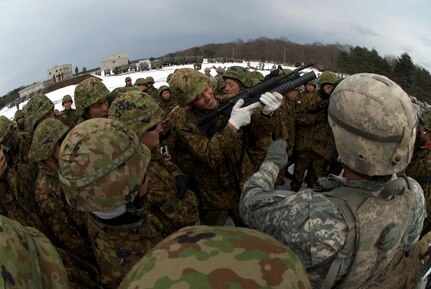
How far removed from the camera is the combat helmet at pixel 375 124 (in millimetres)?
1526

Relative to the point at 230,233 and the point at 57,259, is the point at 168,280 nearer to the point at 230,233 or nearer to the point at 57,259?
the point at 230,233

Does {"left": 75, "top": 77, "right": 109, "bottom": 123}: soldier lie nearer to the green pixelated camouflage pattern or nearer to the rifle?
the rifle

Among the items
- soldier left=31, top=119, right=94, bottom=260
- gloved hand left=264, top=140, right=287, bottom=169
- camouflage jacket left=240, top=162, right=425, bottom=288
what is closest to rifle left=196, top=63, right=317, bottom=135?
soldier left=31, top=119, right=94, bottom=260

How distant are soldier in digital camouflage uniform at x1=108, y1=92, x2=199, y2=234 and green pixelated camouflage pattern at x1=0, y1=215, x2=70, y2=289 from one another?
4.22 feet

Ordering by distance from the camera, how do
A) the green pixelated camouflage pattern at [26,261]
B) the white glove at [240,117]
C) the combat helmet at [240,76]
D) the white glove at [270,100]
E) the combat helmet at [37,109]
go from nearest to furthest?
the green pixelated camouflage pattern at [26,261]
the white glove at [240,117]
the white glove at [270,100]
the combat helmet at [37,109]
the combat helmet at [240,76]

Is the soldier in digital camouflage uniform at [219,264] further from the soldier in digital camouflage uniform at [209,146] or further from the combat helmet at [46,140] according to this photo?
the soldier in digital camouflage uniform at [209,146]

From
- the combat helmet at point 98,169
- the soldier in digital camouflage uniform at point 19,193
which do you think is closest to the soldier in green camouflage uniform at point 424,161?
the combat helmet at point 98,169

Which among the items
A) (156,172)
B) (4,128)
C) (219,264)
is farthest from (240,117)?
(4,128)

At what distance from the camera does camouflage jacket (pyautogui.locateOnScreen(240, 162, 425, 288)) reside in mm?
1511

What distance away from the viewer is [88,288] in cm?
209

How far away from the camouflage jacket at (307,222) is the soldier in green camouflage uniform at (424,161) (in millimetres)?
2242

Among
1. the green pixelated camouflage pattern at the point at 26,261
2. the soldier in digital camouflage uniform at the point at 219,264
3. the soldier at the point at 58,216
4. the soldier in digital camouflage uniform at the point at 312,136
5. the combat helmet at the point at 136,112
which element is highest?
the combat helmet at the point at 136,112

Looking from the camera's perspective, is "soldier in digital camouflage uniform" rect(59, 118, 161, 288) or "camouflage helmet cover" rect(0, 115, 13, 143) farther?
"camouflage helmet cover" rect(0, 115, 13, 143)

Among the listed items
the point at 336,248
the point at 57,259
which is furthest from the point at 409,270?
the point at 57,259
